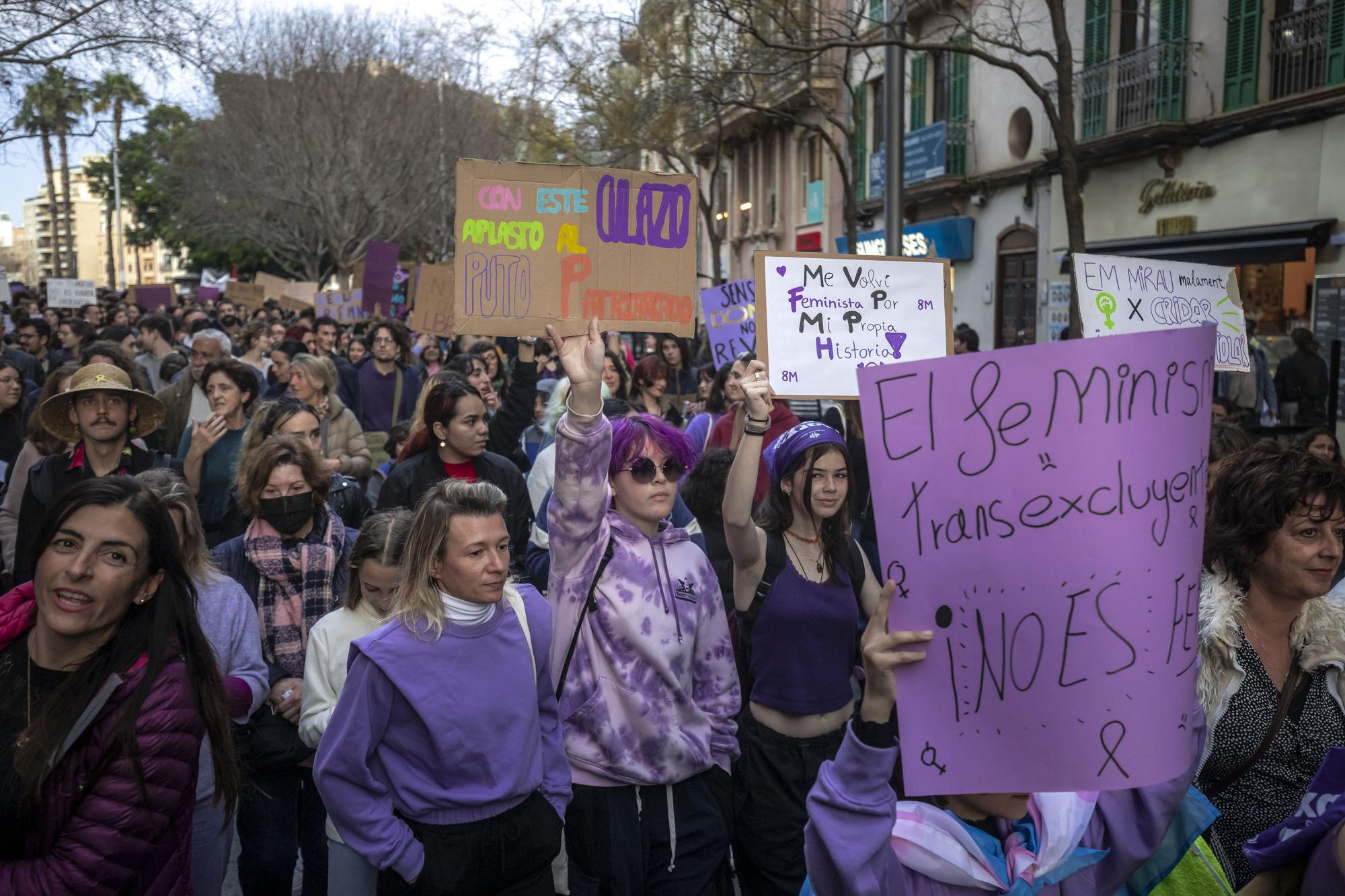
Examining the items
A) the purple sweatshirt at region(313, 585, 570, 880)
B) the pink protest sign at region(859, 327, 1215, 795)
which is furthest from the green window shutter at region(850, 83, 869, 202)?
the pink protest sign at region(859, 327, 1215, 795)

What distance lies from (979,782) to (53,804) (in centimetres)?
170

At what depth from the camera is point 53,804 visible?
7.52ft

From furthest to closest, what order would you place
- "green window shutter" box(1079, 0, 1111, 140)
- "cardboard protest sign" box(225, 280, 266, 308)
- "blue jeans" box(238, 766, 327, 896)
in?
"cardboard protest sign" box(225, 280, 266, 308) < "green window shutter" box(1079, 0, 1111, 140) < "blue jeans" box(238, 766, 327, 896)

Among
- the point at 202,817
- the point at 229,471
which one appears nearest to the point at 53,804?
the point at 202,817

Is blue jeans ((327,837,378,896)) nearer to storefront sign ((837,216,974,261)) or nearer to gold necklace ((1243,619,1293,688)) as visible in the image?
gold necklace ((1243,619,1293,688))

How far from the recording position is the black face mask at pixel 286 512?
412cm

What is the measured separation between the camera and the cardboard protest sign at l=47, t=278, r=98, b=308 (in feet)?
63.6

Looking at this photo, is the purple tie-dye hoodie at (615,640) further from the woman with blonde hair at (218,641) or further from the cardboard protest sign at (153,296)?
the cardboard protest sign at (153,296)

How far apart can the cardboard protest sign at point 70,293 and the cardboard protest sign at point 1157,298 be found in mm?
17777

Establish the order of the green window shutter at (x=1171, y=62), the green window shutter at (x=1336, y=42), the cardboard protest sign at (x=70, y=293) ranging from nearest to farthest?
the green window shutter at (x=1336, y=42)
the green window shutter at (x=1171, y=62)
the cardboard protest sign at (x=70, y=293)

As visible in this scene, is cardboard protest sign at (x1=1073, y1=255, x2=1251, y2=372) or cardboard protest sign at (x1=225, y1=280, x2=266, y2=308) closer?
cardboard protest sign at (x1=1073, y1=255, x2=1251, y2=372)

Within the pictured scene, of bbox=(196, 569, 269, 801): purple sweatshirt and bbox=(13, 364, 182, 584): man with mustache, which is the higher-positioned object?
bbox=(13, 364, 182, 584): man with mustache

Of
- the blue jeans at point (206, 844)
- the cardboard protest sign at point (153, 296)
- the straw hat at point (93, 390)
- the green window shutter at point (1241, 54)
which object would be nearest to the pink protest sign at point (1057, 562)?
the blue jeans at point (206, 844)

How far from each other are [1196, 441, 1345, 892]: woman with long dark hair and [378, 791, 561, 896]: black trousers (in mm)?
1650
